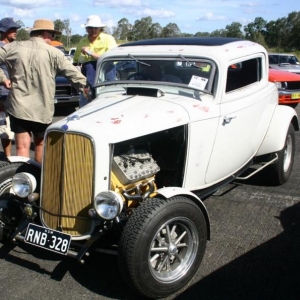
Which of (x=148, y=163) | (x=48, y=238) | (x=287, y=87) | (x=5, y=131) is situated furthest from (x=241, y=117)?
(x=287, y=87)

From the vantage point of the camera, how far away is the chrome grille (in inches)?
Result: 130

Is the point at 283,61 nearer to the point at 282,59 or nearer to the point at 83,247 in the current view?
the point at 282,59

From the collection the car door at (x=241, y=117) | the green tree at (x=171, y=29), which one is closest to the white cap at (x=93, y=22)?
the car door at (x=241, y=117)

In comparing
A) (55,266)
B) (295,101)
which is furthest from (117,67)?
(295,101)

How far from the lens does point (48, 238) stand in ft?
10.7

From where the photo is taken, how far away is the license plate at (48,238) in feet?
10.5

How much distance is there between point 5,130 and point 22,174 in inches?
108

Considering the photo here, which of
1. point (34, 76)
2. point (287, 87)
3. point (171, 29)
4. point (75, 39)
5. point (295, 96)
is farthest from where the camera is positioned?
point (75, 39)

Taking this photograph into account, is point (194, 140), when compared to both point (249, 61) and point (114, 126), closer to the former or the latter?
point (114, 126)

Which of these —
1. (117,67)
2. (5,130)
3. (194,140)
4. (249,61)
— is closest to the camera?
(194,140)

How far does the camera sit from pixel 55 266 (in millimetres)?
3662

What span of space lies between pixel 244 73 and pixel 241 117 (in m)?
0.89

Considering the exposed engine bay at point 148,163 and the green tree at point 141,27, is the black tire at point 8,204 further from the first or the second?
the green tree at point 141,27

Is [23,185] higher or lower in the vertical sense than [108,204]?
lower
